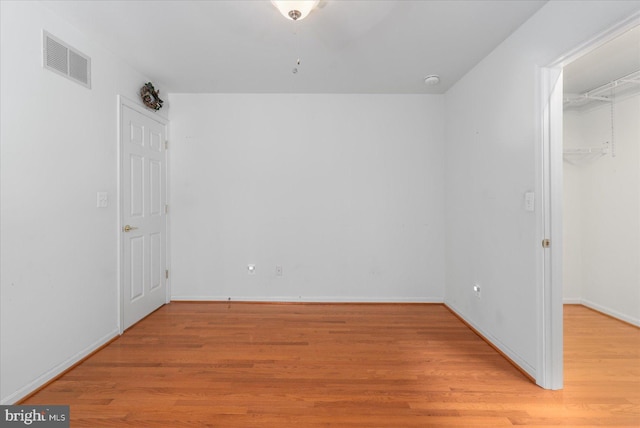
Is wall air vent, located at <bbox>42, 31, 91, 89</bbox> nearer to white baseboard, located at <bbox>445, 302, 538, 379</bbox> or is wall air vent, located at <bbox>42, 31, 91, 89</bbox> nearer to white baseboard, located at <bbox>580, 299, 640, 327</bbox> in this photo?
white baseboard, located at <bbox>445, 302, 538, 379</bbox>

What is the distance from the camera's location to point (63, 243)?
2.17 meters

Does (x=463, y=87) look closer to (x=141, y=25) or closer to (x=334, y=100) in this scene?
(x=334, y=100)

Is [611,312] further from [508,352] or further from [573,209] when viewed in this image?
[508,352]

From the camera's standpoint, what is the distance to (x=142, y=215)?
3.14 metres

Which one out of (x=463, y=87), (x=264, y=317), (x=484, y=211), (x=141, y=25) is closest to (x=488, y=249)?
(x=484, y=211)

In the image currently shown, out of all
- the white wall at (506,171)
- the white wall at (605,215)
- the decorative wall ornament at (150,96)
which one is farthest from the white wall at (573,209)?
the decorative wall ornament at (150,96)

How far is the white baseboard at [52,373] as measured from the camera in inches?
71.0

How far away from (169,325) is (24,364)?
1.22m

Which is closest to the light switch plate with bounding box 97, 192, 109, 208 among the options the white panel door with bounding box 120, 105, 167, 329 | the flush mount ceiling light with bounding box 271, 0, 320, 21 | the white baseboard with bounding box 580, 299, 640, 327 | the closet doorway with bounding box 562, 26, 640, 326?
the white panel door with bounding box 120, 105, 167, 329

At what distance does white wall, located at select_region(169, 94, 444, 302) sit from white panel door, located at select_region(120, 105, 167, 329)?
214 millimetres

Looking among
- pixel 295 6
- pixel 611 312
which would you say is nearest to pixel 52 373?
pixel 295 6

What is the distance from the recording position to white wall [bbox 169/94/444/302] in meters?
3.68

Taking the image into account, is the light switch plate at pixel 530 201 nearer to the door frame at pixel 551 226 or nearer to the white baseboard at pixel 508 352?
the door frame at pixel 551 226

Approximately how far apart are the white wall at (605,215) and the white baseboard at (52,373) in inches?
196
